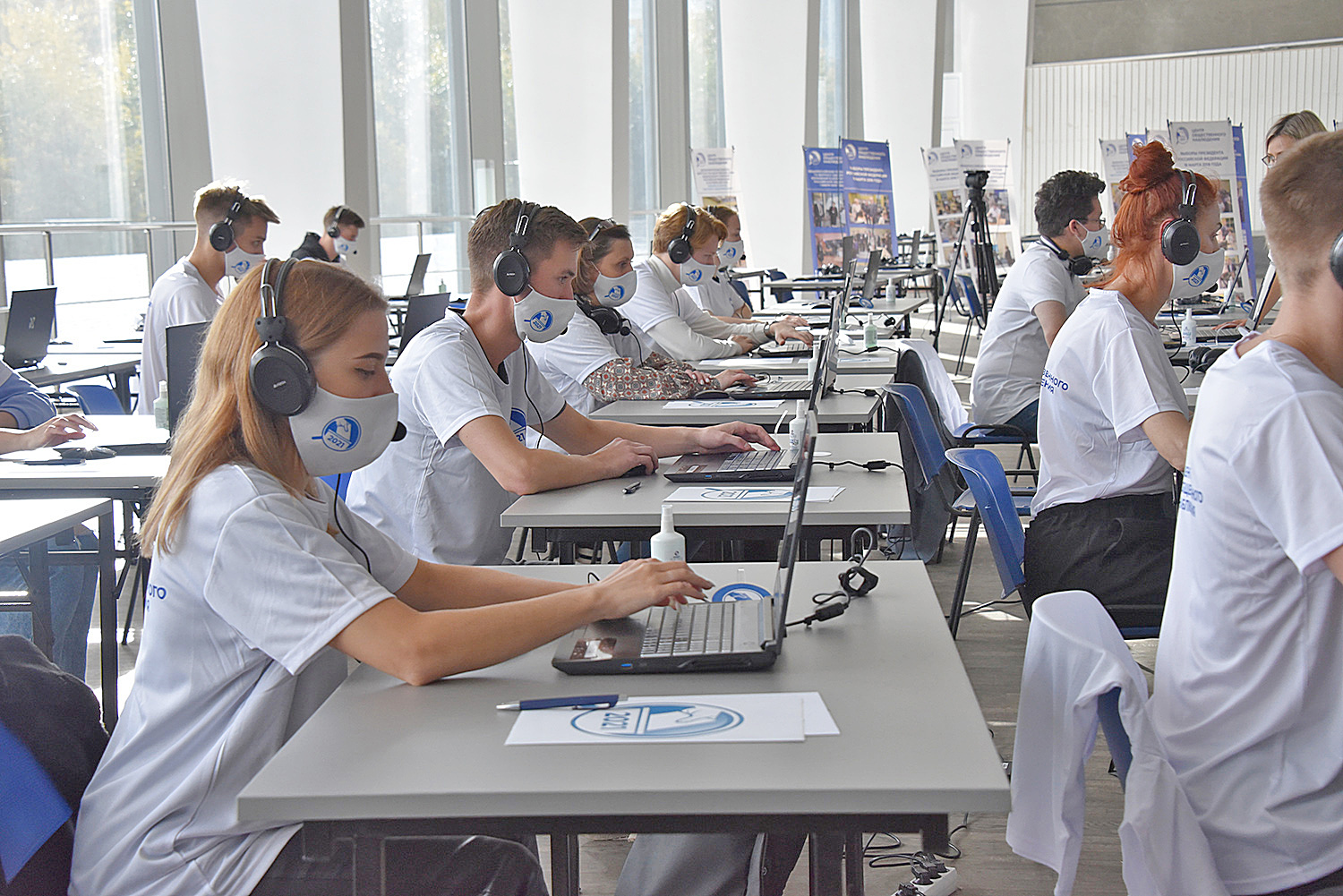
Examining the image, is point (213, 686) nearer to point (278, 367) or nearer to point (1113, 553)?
point (278, 367)

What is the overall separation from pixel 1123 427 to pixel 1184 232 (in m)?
0.59

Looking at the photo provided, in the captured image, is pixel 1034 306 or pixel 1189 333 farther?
pixel 1189 333

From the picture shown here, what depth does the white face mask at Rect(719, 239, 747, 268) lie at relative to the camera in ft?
23.6

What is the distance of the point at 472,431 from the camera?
2598mm

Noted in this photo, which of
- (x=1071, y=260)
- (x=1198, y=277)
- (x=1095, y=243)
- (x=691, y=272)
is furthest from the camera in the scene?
(x=691, y=272)

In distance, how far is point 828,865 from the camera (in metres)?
1.42

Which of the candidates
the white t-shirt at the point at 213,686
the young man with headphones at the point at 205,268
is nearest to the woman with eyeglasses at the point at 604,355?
the young man with headphones at the point at 205,268

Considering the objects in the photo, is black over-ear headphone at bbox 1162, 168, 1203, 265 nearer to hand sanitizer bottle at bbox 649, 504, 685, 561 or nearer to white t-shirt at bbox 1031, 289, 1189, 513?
white t-shirt at bbox 1031, 289, 1189, 513

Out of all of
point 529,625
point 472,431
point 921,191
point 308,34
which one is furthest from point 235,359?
point 921,191

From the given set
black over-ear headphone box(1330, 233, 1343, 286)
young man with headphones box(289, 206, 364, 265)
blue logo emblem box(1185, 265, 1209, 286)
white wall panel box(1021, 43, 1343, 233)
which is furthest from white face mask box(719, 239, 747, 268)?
white wall panel box(1021, 43, 1343, 233)

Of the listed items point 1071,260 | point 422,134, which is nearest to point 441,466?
point 1071,260

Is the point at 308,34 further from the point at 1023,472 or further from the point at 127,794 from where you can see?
the point at 127,794

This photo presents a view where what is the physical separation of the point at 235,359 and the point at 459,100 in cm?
923

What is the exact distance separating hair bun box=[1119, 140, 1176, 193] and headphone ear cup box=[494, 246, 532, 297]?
1.40 metres
